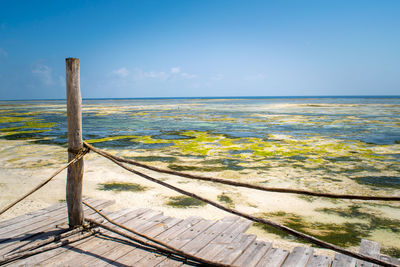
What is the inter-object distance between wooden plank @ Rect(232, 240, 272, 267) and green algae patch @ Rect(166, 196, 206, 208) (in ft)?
9.46

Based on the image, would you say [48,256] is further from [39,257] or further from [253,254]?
[253,254]

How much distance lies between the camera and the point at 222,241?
13.4ft

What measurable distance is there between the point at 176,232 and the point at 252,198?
3.41m

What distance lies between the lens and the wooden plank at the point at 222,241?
3.67 meters

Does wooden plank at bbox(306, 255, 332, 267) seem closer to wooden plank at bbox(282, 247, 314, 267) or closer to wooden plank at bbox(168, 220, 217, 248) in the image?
wooden plank at bbox(282, 247, 314, 267)

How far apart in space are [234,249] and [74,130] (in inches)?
112

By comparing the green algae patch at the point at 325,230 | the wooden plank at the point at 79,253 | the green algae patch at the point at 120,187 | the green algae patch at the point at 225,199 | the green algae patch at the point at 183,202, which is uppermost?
the wooden plank at the point at 79,253

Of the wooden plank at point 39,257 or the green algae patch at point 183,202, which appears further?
the green algae patch at point 183,202

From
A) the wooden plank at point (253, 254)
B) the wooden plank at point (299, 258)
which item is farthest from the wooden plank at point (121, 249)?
the wooden plank at point (299, 258)

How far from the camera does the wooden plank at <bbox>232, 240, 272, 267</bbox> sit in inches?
138

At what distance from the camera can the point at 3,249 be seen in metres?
3.64

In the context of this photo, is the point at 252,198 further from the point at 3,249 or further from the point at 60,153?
the point at 60,153

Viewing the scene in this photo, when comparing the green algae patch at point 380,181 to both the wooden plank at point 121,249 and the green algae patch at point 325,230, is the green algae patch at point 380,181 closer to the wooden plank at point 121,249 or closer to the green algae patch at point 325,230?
the green algae patch at point 325,230

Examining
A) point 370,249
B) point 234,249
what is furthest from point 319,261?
point 234,249
